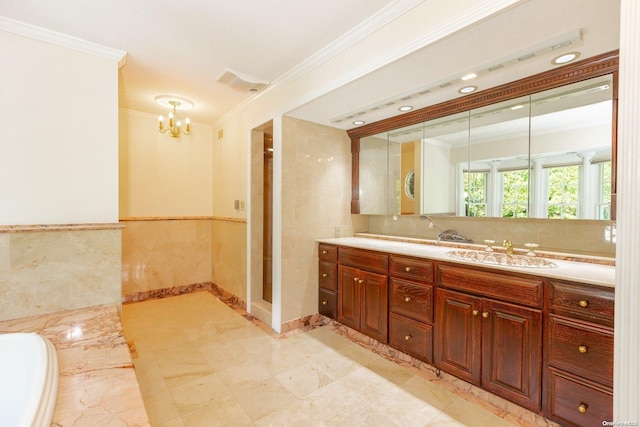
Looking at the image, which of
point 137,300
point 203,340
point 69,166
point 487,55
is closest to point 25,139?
point 69,166

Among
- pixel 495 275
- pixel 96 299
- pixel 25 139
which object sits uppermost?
pixel 25 139

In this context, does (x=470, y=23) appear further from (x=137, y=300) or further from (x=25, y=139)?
(x=137, y=300)

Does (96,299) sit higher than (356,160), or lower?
lower

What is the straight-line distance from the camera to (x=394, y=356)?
2.46m

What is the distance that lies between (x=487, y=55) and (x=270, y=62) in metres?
1.66

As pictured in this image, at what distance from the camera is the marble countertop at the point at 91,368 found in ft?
3.55

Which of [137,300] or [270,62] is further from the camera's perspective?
[137,300]

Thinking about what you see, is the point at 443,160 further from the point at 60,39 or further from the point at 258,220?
the point at 60,39

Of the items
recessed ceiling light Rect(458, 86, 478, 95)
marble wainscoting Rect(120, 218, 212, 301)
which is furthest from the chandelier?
recessed ceiling light Rect(458, 86, 478, 95)

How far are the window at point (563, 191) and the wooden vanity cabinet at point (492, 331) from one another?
0.64 meters

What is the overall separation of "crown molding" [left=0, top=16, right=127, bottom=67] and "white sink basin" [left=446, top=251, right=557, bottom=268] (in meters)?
3.06

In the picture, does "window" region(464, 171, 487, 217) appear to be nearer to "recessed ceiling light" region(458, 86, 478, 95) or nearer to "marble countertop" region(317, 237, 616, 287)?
"marble countertop" region(317, 237, 616, 287)

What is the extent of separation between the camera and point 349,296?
9.34 ft

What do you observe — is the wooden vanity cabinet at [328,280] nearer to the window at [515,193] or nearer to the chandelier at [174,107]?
the window at [515,193]
